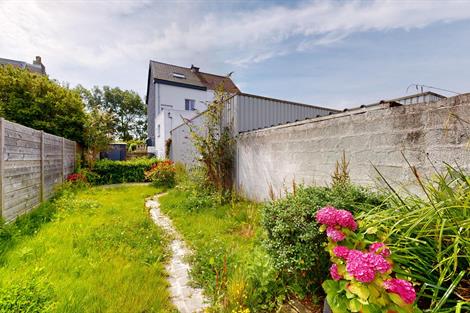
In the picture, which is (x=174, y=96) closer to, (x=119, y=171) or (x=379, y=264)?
(x=119, y=171)

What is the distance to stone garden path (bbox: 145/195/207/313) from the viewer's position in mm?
2201

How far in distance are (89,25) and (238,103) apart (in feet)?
12.5

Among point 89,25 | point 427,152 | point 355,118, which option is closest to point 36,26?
point 89,25

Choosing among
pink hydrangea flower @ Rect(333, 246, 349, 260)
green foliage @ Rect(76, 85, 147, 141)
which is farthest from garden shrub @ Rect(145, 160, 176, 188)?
green foliage @ Rect(76, 85, 147, 141)

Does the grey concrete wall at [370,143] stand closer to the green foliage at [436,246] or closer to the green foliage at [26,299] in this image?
the green foliage at [436,246]

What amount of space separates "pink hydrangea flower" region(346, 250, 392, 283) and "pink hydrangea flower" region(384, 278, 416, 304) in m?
0.06

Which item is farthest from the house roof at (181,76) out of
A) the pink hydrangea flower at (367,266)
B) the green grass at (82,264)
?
the pink hydrangea flower at (367,266)

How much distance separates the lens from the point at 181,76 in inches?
778

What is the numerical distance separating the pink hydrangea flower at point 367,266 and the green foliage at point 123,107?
32697mm

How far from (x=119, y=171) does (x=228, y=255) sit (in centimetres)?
976

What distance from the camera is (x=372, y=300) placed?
1.10m

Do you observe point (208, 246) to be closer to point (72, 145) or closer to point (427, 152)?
point (427, 152)

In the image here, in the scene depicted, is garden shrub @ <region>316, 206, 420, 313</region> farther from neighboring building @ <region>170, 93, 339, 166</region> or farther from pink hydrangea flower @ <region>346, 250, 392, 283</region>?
neighboring building @ <region>170, 93, 339, 166</region>

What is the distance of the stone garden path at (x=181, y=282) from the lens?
86.7 inches
